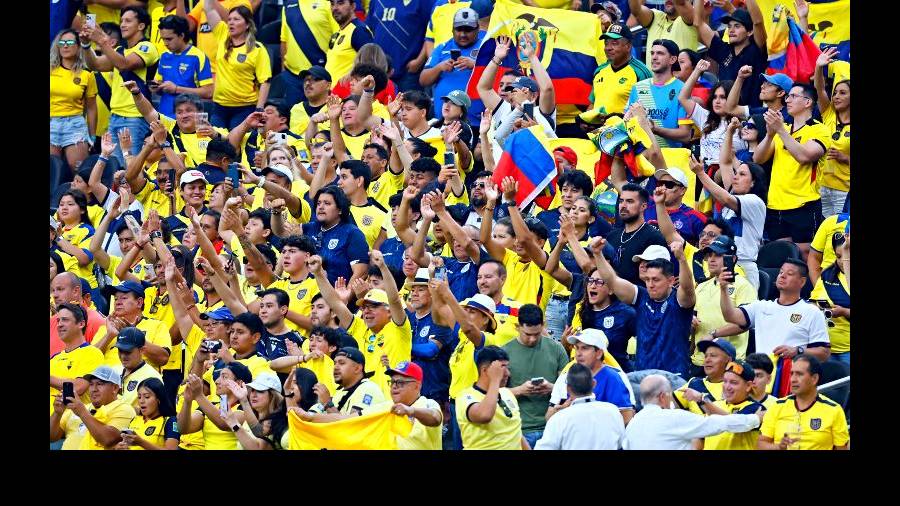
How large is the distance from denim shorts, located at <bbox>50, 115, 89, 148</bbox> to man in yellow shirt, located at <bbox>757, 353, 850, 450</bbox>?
8318 mm

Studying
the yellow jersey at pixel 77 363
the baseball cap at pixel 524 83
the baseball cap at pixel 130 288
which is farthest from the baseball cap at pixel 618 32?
the yellow jersey at pixel 77 363

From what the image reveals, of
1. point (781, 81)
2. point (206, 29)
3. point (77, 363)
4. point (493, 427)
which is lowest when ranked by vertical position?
point (77, 363)

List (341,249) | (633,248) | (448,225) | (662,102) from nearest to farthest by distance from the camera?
(633,248) → (448,225) → (341,249) → (662,102)

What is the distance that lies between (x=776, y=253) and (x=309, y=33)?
5.62m

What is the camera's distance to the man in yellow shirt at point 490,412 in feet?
35.1

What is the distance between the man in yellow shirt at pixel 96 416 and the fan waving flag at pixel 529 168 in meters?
3.18

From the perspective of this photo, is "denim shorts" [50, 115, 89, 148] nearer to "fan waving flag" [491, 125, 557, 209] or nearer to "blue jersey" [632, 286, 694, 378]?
"fan waving flag" [491, 125, 557, 209]

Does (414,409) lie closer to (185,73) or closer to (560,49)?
(560,49)

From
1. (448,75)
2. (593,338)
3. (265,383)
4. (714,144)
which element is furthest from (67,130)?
(593,338)

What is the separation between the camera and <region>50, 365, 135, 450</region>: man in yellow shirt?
39.9ft

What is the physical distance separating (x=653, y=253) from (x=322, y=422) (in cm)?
249

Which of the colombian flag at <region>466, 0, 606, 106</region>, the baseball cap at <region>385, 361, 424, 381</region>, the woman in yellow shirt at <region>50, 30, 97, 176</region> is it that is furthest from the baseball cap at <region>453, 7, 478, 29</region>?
the baseball cap at <region>385, 361, 424, 381</region>

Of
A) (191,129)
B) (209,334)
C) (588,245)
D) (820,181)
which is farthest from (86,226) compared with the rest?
(820,181)

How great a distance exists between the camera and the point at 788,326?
468 inches
